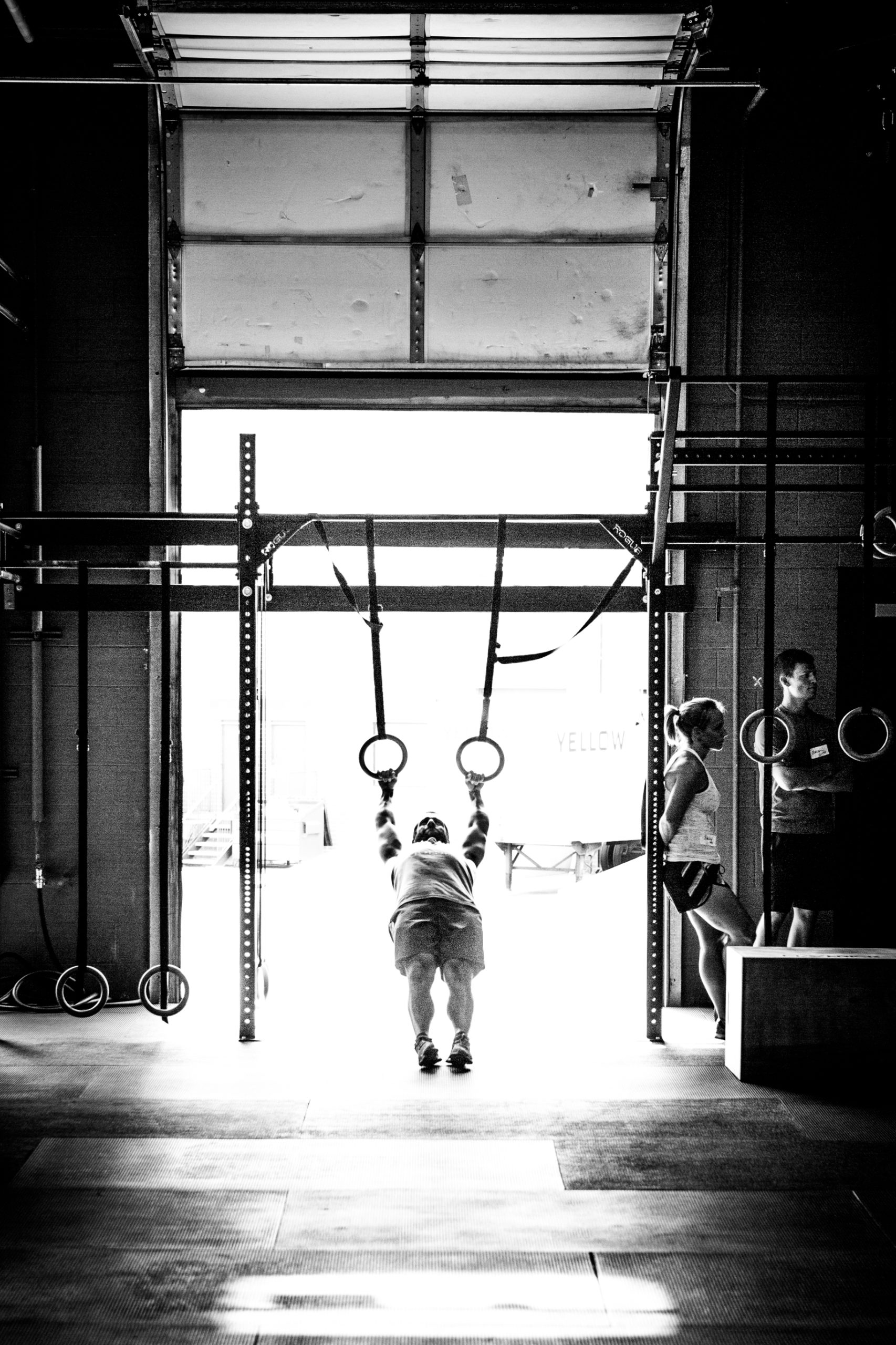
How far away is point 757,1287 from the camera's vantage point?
9.05 feet

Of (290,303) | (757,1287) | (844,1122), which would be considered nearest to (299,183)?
(290,303)

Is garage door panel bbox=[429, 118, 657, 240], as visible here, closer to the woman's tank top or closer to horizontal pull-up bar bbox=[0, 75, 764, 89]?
horizontal pull-up bar bbox=[0, 75, 764, 89]

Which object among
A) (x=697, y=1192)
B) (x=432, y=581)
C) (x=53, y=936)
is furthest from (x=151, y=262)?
(x=697, y=1192)

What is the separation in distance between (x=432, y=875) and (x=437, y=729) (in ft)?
22.2

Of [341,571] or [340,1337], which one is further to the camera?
[341,571]

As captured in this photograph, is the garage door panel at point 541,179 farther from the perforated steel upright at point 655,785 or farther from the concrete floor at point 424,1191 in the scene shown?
the concrete floor at point 424,1191

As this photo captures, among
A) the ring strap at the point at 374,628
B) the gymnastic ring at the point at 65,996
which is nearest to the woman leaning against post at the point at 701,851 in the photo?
the ring strap at the point at 374,628

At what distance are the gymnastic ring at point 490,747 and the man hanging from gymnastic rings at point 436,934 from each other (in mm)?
33

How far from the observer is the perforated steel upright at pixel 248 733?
15.6 ft

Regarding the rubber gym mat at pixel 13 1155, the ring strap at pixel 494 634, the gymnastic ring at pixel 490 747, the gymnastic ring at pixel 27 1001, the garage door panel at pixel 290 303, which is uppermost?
the garage door panel at pixel 290 303

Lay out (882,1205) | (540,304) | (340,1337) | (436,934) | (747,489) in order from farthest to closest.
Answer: (540,304)
(747,489)
(436,934)
(882,1205)
(340,1337)

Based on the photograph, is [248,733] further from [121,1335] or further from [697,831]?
[121,1335]

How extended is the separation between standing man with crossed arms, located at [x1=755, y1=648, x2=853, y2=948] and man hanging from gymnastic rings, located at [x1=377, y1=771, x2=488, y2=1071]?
1504 mm

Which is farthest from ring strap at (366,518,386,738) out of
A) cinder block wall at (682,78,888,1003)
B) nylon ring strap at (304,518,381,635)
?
cinder block wall at (682,78,888,1003)
